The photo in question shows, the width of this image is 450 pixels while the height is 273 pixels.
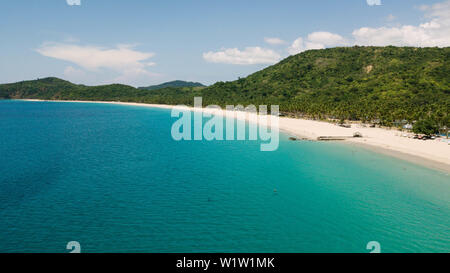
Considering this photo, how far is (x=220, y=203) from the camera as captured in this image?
28344 millimetres

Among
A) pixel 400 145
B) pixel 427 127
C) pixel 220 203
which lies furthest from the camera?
pixel 427 127

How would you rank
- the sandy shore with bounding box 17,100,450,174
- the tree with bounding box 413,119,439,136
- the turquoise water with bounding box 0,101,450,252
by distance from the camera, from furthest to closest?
1. the tree with bounding box 413,119,439,136
2. the sandy shore with bounding box 17,100,450,174
3. the turquoise water with bounding box 0,101,450,252

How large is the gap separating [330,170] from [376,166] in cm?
831

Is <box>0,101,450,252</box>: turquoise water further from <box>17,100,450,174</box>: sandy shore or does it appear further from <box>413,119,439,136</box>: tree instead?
<box>413,119,439,136</box>: tree

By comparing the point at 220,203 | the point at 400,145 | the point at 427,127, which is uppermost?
the point at 427,127

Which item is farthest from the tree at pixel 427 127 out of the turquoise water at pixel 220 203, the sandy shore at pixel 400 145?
the turquoise water at pixel 220 203

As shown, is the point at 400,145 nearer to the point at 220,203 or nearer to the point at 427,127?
the point at 427,127

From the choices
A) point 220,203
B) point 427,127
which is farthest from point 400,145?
point 220,203

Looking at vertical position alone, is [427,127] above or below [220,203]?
above

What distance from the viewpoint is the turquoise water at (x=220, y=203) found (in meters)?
21.2

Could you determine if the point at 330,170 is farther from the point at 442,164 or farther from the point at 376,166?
the point at 442,164

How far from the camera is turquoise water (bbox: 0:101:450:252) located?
2122cm

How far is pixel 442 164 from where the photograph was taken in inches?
1732

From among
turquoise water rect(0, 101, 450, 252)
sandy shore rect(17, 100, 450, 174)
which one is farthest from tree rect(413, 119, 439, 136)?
turquoise water rect(0, 101, 450, 252)
